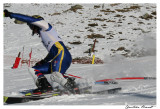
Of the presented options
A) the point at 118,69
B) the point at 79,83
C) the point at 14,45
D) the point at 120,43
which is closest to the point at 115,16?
the point at 120,43

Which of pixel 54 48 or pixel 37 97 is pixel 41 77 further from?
pixel 54 48

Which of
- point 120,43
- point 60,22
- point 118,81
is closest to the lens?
point 118,81

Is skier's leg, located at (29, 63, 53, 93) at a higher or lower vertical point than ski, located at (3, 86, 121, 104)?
higher

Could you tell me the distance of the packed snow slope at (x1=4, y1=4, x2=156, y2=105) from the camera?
5.65m

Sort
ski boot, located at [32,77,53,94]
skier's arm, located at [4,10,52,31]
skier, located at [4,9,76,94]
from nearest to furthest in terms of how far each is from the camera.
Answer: skier's arm, located at [4,10,52,31]
skier, located at [4,9,76,94]
ski boot, located at [32,77,53,94]

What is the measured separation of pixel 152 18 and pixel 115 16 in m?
3.56

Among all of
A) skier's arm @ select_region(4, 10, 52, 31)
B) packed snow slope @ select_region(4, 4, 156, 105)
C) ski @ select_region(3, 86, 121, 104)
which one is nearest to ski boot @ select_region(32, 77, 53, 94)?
ski @ select_region(3, 86, 121, 104)

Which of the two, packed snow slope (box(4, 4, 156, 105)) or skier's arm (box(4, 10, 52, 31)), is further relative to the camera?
packed snow slope (box(4, 4, 156, 105))

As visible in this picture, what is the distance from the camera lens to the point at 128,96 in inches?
210

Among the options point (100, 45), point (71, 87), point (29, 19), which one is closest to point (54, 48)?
point (29, 19)

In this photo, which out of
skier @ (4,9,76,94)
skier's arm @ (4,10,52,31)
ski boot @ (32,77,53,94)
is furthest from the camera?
ski boot @ (32,77,53,94)

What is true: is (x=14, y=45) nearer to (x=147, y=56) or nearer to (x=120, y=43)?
(x=120, y=43)

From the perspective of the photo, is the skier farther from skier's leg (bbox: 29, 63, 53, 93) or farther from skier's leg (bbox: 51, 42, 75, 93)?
skier's leg (bbox: 29, 63, 53, 93)

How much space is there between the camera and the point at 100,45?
17.0 metres
